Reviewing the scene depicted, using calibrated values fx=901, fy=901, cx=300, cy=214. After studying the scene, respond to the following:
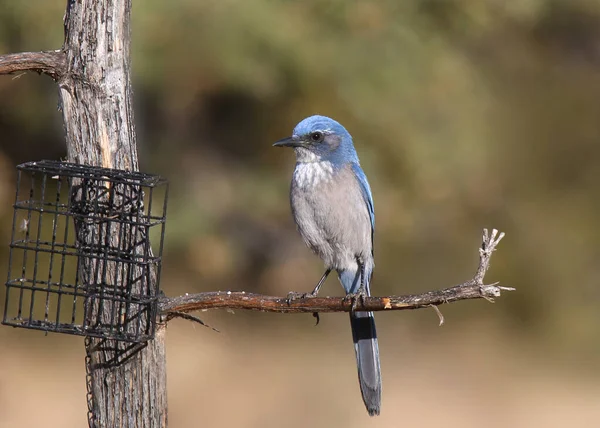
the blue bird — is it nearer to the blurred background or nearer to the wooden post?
the wooden post

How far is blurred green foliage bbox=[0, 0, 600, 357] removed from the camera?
9.77 meters

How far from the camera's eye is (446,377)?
1210 centimetres

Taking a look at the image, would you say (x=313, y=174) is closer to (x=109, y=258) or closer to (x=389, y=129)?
(x=109, y=258)

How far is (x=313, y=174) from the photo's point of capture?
619 centimetres

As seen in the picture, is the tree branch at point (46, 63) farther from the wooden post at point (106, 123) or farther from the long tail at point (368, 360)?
the long tail at point (368, 360)

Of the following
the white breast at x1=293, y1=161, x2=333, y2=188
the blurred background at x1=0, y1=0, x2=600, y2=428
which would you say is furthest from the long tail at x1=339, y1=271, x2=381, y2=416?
the blurred background at x1=0, y1=0, x2=600, y2=428

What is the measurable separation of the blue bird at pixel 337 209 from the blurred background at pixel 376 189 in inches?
139

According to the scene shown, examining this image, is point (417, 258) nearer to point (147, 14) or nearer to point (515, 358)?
point (515, 358)

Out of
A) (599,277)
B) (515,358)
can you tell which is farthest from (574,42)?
(515,358)

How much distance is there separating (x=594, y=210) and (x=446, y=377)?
3.25 metres

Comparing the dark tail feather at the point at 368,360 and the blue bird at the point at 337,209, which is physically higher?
the blue bird at the point at 337,209

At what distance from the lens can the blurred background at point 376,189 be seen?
1006 centimetres

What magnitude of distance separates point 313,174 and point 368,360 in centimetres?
131

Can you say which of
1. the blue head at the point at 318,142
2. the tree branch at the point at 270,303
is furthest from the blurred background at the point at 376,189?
the tree branch at the point at 270,303
